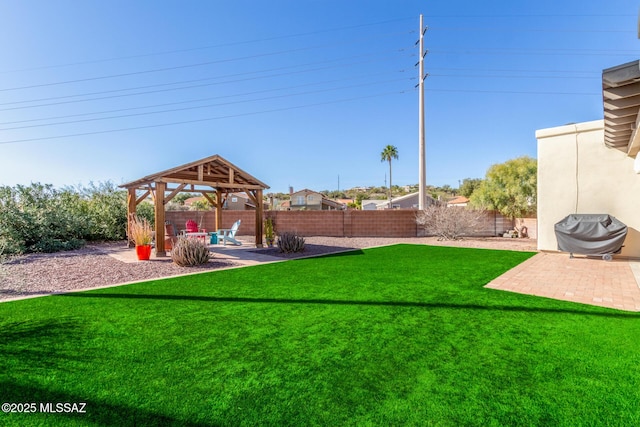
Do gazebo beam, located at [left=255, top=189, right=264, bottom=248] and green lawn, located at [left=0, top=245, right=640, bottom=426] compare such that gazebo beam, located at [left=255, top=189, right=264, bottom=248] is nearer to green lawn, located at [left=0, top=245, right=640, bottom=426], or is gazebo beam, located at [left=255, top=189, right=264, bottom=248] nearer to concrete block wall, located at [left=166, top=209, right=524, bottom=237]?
concrete block wall, located at [left=166, top=209, right=524, bottom=237]

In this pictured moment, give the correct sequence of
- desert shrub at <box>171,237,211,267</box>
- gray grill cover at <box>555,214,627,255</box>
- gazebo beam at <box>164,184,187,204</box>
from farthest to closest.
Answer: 1. gazebo beam at <box>164,184,187,204</box>
2. gray grill cover at <box>555,214,627,255</box>
3. desert shrub at <box>171,237,211,267</box>

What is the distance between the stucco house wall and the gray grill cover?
537 mm

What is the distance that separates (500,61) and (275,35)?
45.3 feet

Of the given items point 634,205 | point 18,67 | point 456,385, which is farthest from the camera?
point 18,67

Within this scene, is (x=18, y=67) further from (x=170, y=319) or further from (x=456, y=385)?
(x=456, y=385)

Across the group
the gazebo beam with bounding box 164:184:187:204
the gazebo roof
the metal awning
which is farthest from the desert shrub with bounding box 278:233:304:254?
the metal awning

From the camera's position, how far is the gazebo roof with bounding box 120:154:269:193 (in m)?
9.98

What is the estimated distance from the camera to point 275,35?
1780cm

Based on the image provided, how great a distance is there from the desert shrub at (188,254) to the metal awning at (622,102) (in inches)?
351

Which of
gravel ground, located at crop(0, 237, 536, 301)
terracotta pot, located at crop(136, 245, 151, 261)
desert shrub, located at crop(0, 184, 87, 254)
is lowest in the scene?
gravel ground, located at crop(0, 237, 536, 301)

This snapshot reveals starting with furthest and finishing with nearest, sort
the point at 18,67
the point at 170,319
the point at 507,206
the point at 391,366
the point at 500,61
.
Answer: the point at 500,61, the point at 507,206, the point at 18,67, the point at 170,319, the point at 391,366

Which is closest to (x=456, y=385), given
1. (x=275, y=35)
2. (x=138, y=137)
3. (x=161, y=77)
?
(x=275, y=35)

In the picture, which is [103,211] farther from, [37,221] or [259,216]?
[259,216]

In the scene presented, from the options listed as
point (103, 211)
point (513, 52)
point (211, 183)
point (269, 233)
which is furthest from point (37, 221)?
point (513, 52)
